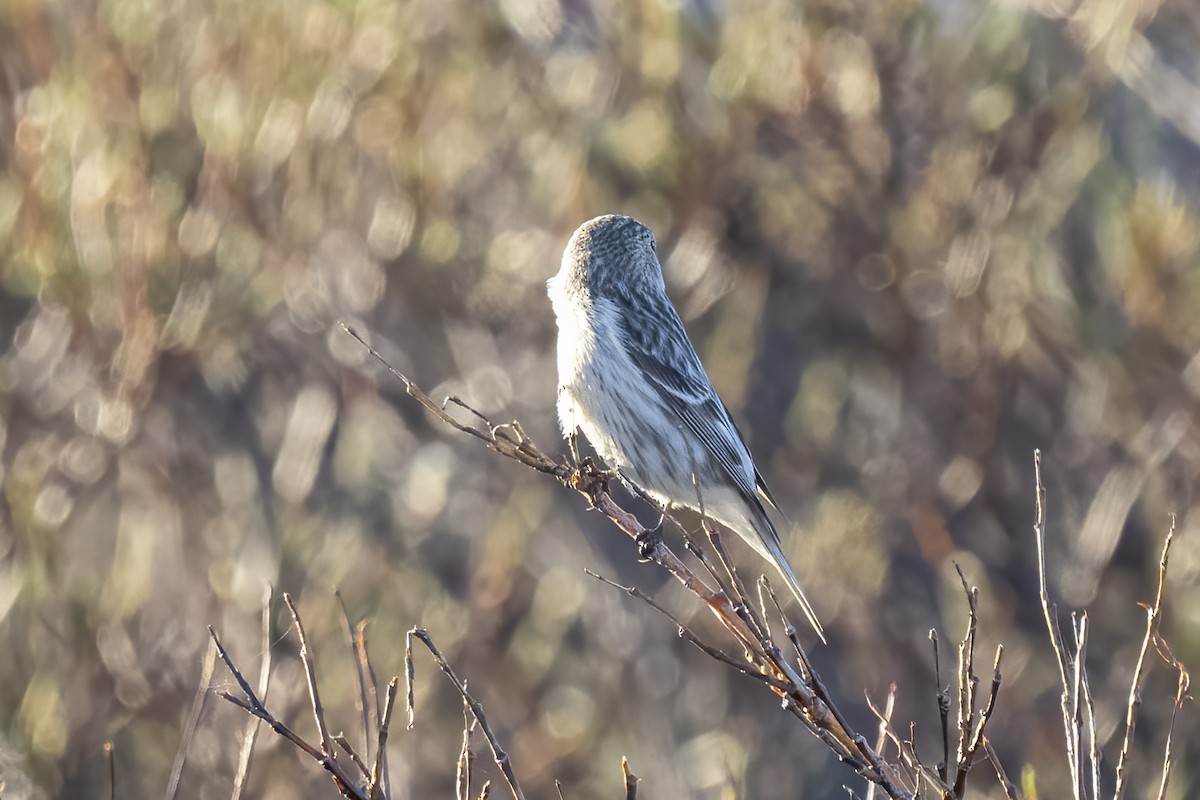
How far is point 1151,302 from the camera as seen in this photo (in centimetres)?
690

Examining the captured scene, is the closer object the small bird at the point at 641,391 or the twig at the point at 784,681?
the twig at the point at 784,681

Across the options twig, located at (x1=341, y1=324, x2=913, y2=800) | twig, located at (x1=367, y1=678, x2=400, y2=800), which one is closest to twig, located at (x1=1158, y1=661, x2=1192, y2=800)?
twig, located at (x1=341, y1=324, x2=913, y2=800)

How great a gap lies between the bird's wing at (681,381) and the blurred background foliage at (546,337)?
7.19 feet

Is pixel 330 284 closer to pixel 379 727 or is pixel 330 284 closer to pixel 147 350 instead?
pixel 147 350

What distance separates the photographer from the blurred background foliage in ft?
23.7

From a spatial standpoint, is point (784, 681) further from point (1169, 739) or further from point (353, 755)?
point (353, 755)

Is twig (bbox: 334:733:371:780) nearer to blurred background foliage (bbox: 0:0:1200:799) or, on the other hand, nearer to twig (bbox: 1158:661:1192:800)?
twig (bbox: 1158:661:1192:800)

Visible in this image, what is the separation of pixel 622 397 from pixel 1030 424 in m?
3.61

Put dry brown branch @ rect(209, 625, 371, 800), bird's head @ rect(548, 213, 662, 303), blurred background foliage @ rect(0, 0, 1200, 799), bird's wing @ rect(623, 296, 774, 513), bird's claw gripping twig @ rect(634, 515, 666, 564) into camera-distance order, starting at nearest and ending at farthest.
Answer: dry brown branch @ rect(209, 625, 371, 800) < bird's claw gripping twig @ rect(634, 515, 666, 564) < bird's wing @ rect(623, 296, 774, 513) < bird's head @ rect(548, 213, 662, 303) < blurred background foliage @ rect(0, 0, 1200, 799)

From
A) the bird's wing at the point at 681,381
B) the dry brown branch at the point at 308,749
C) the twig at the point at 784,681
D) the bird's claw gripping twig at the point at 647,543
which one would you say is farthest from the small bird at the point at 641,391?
the dry brown branch at the point at 308,749

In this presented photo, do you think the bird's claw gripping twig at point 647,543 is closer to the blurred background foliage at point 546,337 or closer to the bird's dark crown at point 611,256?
the bird's dark crown at point 611,256

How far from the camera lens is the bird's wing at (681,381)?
5.36 metres

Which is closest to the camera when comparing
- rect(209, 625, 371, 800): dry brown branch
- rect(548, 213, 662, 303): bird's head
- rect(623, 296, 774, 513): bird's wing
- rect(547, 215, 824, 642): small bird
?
rect(209, 625, 371, 800): dry brown branch

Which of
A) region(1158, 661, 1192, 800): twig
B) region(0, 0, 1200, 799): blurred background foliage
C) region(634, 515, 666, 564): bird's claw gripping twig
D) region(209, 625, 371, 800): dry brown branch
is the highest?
region(1158, 661, 1192, 800): twig
